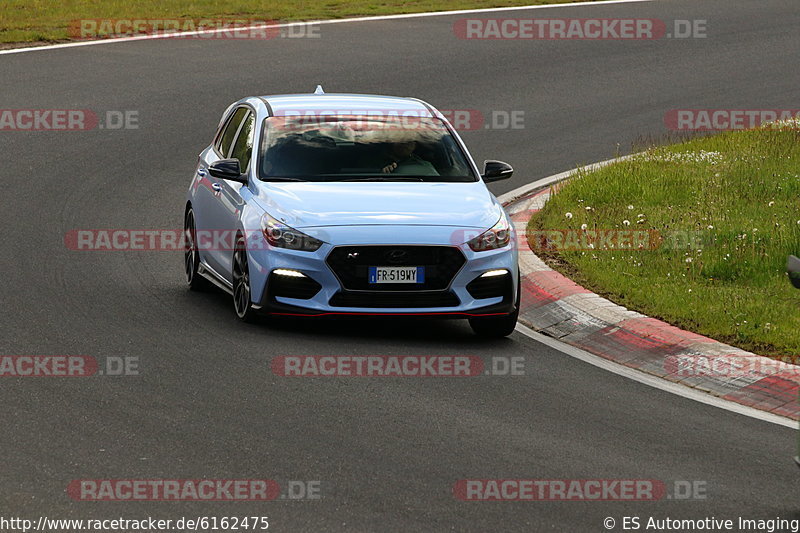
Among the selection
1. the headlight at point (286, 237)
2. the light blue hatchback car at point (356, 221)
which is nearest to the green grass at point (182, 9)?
the light blue hatchback car at point (356, 221)

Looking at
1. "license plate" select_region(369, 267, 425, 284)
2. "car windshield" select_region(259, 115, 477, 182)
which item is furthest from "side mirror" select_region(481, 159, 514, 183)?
"license plate" select_region(369, 267, 425, 284)

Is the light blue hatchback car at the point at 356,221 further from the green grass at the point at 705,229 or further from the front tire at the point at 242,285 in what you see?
the green grass at the point at 705,229

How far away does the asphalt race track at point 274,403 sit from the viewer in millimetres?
7461

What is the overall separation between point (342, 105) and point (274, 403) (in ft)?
13.4

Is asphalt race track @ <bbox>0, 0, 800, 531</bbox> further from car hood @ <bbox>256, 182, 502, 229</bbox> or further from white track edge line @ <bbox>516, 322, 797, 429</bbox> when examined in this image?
car hood @ <bbox>256, 182, 502, 229</bbox>

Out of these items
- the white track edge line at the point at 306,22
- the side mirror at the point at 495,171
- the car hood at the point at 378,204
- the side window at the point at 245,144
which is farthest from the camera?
the white track edge line at the point at 306,22

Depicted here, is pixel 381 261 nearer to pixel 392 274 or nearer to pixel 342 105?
pixel 392 274

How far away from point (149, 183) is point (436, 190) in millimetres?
6552

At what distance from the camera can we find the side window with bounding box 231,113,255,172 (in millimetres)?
12281

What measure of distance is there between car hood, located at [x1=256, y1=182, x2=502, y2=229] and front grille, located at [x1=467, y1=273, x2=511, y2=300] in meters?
0.40

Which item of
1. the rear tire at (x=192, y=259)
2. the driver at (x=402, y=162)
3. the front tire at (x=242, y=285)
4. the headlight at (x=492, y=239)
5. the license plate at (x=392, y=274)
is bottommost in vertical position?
the rear tire at (x=192, y=259)

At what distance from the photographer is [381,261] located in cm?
1078

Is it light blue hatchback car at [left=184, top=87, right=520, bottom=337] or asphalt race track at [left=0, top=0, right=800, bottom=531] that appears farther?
light blue hatchback car at [left=184, top=87, right=520, bottom=337]

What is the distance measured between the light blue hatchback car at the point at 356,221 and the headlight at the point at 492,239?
0.01 m
